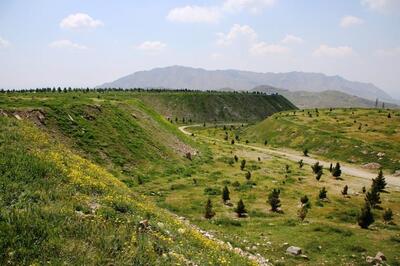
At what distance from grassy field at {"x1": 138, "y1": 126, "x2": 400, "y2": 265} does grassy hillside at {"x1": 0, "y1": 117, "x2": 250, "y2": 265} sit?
9983 millimetres

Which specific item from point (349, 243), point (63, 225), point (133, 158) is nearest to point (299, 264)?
point (349, 243)

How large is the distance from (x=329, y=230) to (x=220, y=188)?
52.9 feet

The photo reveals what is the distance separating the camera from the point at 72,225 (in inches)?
535

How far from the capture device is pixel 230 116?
7426 inches

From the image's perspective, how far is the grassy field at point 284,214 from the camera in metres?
26.0

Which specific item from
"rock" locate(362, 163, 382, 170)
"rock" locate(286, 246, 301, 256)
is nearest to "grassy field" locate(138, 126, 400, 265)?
"rock" locate(286, 246, 301, 256)

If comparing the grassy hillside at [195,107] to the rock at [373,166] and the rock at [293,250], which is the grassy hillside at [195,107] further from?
the rock at [293,250]

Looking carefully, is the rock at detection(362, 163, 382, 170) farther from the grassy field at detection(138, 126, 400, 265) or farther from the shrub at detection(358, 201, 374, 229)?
the shrub at detection(358, 201, 374, 229)

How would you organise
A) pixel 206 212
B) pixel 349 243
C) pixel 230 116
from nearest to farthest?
pixel 349 243
pixel 206 212
pixel 230 116

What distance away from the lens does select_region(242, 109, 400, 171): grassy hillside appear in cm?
7944

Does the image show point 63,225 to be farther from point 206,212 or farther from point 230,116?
point 230,116

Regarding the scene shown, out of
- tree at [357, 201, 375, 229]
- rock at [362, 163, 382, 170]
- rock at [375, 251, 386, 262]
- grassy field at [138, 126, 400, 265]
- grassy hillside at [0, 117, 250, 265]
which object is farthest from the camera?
rock at [362, 163, 382, 170]

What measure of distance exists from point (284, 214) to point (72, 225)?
1032 inches

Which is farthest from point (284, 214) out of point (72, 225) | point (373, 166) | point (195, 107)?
point (195, 107)
